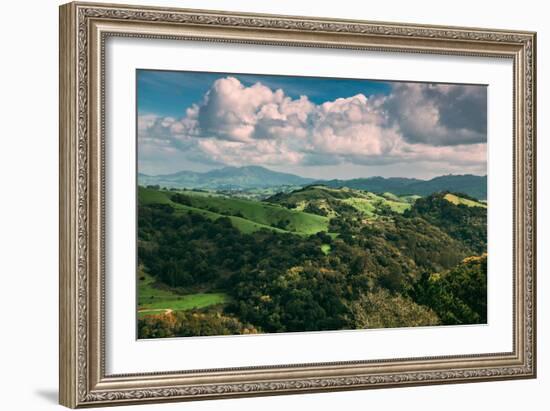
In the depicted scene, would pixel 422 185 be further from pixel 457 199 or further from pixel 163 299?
pixel 163 299

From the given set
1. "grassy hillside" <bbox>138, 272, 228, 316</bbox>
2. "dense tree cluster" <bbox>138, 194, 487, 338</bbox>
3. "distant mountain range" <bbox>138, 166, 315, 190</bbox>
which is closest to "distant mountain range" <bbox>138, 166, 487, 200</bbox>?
"distant mountain range" <bbox>138, 166, 315, 190</bbox>

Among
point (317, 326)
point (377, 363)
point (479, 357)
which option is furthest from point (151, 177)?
point (479, 357)

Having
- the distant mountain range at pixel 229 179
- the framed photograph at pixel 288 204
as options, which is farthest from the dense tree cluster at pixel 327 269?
the distant mountain range at pixel 229 179

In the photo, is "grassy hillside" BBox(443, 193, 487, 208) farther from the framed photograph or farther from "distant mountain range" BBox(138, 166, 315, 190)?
"distant mountain range" BBox(138, 166, 315, 190)

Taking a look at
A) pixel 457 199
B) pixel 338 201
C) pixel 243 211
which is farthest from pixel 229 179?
pixel 457 199

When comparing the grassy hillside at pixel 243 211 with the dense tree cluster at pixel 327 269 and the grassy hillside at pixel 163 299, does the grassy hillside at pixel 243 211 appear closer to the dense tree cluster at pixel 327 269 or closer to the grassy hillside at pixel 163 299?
the dense tree cluster at pixel 327 269
